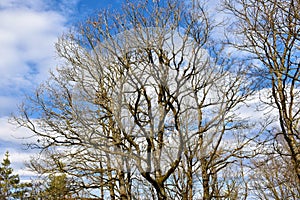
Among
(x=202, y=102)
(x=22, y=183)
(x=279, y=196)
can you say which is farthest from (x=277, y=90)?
(x=22, y=183)

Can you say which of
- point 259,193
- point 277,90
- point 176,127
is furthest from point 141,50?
point 259,193

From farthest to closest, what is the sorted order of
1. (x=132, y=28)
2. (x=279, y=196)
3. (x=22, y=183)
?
(x=22, y=183) < (x=279, y=196) < (x=132, y=28)

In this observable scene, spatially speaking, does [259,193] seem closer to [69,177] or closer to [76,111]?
[69,177]

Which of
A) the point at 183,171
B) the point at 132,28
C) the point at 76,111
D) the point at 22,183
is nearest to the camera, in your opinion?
the point at 76,111

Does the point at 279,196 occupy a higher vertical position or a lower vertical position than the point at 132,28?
lower

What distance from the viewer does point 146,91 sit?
617 cm

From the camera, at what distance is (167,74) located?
606 cm

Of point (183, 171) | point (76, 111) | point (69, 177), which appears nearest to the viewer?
point (76, 111)

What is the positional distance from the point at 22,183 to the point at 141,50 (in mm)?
24045

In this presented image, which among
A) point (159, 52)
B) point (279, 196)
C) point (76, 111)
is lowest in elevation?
point (279, 196)

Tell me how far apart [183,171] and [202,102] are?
77.7 inches

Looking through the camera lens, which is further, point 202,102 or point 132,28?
point 202,102

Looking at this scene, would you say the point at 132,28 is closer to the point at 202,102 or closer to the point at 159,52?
the point at 159,52

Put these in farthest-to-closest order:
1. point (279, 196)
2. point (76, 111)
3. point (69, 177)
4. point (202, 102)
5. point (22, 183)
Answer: point (22, 183), point (279, 196), point (69, 177), point (202, 102), point (76, 111)
